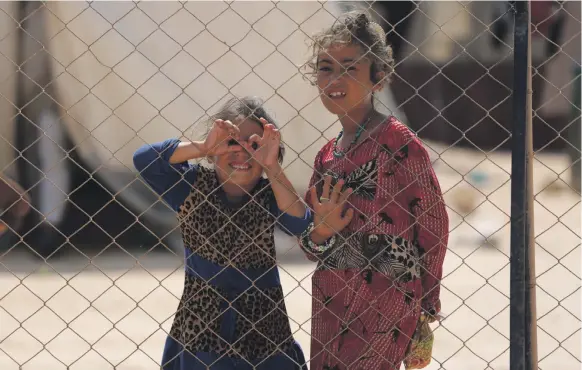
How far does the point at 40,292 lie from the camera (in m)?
6.41

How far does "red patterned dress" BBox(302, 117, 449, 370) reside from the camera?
2.76 metres

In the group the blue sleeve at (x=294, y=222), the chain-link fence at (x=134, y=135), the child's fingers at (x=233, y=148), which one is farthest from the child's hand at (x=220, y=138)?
the chain-link fence at (x=134, y=135)

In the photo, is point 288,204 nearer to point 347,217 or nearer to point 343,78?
point 347,217

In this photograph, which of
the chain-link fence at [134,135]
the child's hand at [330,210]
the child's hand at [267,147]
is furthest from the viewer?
the chain-link fence at [134,135]

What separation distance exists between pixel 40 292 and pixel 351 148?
417 centimetres

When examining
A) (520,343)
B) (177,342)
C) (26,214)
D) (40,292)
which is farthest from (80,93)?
(520,343)

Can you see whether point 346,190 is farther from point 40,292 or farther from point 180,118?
point 180,118

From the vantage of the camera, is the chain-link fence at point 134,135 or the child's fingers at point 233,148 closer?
the child's fingers at point 233,148

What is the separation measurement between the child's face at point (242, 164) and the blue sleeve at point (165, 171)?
110 mm

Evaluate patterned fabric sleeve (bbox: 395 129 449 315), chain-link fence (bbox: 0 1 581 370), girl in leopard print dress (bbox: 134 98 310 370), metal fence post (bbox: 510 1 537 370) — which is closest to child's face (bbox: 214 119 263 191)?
girl in leopard print dress (bbox: 134 98 310 370)

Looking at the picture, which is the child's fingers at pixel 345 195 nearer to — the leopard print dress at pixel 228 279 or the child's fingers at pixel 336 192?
the child's fingers at pixel 336 192

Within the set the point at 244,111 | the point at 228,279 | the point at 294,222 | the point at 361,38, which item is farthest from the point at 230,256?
the point at 361,38

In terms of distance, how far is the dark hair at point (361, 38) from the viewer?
2.84 meters

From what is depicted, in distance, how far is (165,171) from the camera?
2785mm
